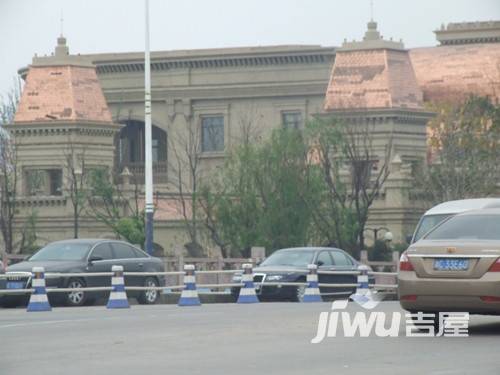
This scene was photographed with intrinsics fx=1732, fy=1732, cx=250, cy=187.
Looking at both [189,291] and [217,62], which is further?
[217,62]

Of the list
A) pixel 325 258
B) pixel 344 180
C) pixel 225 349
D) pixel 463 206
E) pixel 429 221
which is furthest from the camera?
pixel 344 180

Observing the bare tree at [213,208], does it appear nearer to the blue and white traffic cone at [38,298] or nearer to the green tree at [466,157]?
the green tree at [466,157]

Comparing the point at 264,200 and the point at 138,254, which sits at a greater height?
the point at 264,200

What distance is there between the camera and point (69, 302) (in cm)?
3497

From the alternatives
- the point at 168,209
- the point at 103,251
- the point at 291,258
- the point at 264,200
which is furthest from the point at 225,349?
the point at 168,209

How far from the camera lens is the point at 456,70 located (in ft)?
319

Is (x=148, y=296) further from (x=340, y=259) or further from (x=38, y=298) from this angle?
(x=38, y=298)

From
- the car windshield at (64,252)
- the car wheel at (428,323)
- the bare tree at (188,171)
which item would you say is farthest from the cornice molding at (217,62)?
the car wheel at (428,323)

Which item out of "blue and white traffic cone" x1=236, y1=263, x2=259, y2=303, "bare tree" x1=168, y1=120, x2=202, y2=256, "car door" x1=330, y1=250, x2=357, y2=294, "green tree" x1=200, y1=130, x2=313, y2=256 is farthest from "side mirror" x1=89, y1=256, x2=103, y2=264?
"bare tree" x1=168, y1=120, x2=202, y2=256

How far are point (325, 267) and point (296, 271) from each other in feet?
5.70

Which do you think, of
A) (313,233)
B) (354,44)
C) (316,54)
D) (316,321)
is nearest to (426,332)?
(316,321)

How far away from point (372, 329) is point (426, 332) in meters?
1.03

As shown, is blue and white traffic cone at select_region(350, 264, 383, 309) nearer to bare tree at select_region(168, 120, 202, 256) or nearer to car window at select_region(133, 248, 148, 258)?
car window at select_region(133, 248, 148, 258)

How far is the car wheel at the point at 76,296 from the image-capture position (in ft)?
115
